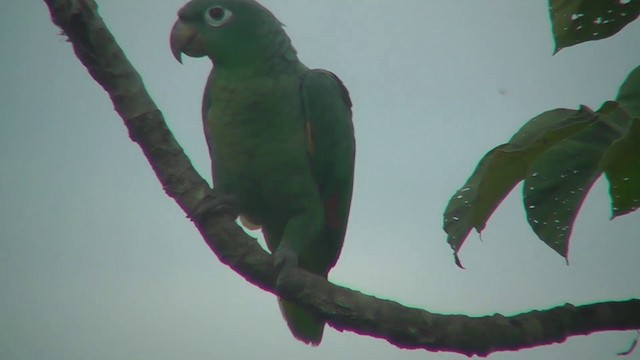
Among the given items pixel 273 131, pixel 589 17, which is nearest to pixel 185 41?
pixel 273 131

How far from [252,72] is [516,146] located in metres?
1.68

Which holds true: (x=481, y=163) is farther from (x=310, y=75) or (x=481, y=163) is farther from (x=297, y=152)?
(x=310, y=75)

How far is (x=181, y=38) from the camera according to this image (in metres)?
3.14

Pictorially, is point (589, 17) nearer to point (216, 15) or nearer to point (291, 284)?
point (291, 284)


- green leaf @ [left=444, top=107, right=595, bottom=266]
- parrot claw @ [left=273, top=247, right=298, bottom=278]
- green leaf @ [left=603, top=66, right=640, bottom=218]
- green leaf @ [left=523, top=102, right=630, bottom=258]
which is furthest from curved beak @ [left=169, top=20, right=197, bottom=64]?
green leaf @ [left=603, top=66, right=640, bottom=218]

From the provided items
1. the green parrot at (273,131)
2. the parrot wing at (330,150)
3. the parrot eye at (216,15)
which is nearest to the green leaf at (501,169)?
the green parrot at (273,131)

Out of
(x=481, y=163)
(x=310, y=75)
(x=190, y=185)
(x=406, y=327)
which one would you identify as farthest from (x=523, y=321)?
(x=310, y=75)

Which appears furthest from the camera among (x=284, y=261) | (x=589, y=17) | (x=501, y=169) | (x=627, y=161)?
(x=284, y=261)

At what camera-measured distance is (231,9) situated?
314 centimetres

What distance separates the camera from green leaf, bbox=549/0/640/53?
1731mm

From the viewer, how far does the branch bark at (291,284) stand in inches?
74.3

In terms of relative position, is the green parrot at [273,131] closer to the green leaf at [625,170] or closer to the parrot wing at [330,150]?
the parrot wing at [330,150]

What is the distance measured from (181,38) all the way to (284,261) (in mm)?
1325

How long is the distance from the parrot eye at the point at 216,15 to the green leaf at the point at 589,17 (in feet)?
5.73
